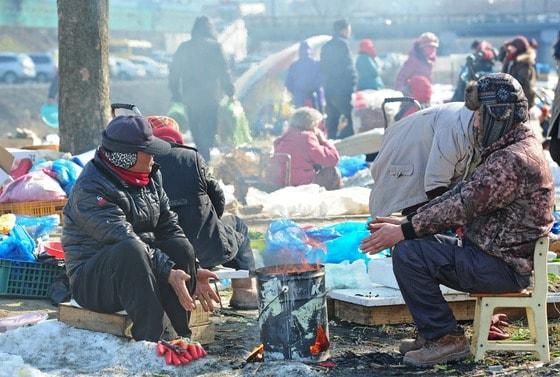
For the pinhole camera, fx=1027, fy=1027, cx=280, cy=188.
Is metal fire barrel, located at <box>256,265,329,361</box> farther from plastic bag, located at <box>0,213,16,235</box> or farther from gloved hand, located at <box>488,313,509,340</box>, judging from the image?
plastic bag, located at <box>0,213,16,235</box>

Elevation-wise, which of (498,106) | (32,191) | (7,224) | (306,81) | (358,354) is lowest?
(358,354)

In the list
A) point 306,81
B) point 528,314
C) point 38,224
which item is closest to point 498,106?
point 528,314

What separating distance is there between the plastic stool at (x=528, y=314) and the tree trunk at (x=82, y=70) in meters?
6.29

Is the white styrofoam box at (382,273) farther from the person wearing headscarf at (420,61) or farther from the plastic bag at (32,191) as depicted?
the person wearing headscarf at (420,61)

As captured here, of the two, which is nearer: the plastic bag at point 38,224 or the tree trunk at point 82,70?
the plastic bag at point 38,224

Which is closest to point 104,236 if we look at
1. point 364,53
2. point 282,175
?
point 282,175

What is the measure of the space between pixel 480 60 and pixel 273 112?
6126 millimetres

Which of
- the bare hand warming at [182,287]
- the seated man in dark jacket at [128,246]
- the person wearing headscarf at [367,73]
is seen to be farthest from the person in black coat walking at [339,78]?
the bare hand warming at [182,287]

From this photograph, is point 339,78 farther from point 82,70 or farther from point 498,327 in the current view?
point 498,327

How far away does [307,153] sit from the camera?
11.7 metres

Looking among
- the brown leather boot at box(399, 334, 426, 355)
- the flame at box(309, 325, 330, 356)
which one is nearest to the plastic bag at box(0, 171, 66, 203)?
the flame at box(309, 325, 330, 356)

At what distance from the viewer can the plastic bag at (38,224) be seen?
8.36 m

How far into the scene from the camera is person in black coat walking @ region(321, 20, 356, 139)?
16938 mm

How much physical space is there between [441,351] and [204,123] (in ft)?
31.3
